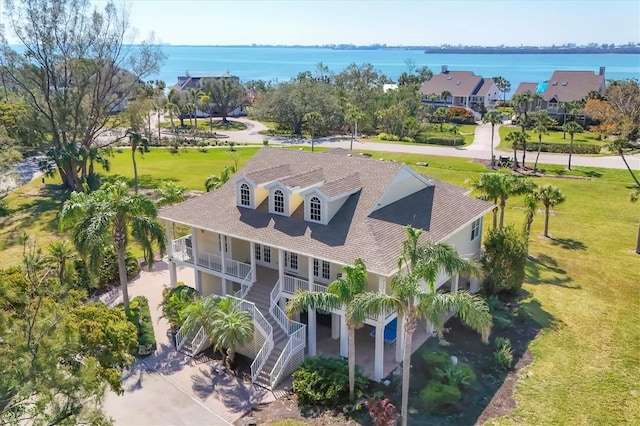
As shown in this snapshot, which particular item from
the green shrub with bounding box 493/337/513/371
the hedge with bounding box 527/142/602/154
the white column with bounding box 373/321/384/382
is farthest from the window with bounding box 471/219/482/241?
the hedge with bounding box 527/142/602/154

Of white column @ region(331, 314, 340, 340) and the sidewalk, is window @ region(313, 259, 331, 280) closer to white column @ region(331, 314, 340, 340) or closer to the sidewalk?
white column @ region(331, 314, 340, 340)

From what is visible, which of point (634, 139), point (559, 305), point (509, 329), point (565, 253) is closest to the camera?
point (509, 329)

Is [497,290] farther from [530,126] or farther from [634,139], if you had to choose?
[530,126]

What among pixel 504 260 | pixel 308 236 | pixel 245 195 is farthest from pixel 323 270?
pixel 504 260

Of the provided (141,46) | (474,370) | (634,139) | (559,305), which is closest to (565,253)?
(559,305)

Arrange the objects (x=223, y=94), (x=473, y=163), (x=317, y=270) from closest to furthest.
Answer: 1. (x=317, y=270)
2. (x=473, y=163)
3. (x=223, y=94)

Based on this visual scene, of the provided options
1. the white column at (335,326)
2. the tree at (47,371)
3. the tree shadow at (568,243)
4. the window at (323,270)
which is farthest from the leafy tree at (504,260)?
the tree at (47,371)

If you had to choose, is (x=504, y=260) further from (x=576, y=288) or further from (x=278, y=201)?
(x=278, y=201)

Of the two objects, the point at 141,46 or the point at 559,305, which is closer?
the point at 559,305

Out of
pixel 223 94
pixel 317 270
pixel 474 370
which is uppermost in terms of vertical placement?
pixel 223 94
